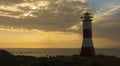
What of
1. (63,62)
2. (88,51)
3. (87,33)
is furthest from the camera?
(88,51)

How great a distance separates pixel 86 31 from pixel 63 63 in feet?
16.6

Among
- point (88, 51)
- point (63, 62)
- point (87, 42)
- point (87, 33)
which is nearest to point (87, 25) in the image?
point (87, 33)

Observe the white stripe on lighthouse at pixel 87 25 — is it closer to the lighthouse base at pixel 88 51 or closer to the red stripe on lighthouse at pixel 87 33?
the red stripe on lighthouse at pixel 87 33

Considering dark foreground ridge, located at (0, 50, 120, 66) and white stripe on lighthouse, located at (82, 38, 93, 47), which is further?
white stripe on lighthouse, located at (82, 38, 93, 47)

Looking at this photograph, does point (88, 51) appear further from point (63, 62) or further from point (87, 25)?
point (63, 62)

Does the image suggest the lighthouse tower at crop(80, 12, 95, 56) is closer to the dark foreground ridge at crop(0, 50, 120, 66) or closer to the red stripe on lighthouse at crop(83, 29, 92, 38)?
the red stripe on lighthouse at crop(83, 29, 92, 38)

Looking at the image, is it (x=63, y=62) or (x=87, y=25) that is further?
(x=87, y=25)

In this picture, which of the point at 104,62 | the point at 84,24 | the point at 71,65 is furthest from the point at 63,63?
the point at 84,24

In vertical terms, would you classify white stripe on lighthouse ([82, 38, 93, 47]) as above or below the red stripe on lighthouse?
below

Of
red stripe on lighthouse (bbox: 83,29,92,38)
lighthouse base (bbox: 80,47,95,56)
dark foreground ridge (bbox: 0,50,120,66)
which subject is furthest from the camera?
lighthouse base (bbox: 80,47,95,56)

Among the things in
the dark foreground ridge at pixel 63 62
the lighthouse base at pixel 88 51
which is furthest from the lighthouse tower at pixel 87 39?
the dark foreground ridge at pixel 63 62

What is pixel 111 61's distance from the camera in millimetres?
29453

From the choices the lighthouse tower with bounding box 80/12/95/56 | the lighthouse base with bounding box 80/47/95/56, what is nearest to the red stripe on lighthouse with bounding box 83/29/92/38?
the lighthouse tower with bounding box 80/12/95/56

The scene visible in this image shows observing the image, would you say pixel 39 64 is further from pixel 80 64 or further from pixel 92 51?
pixel 92 51
